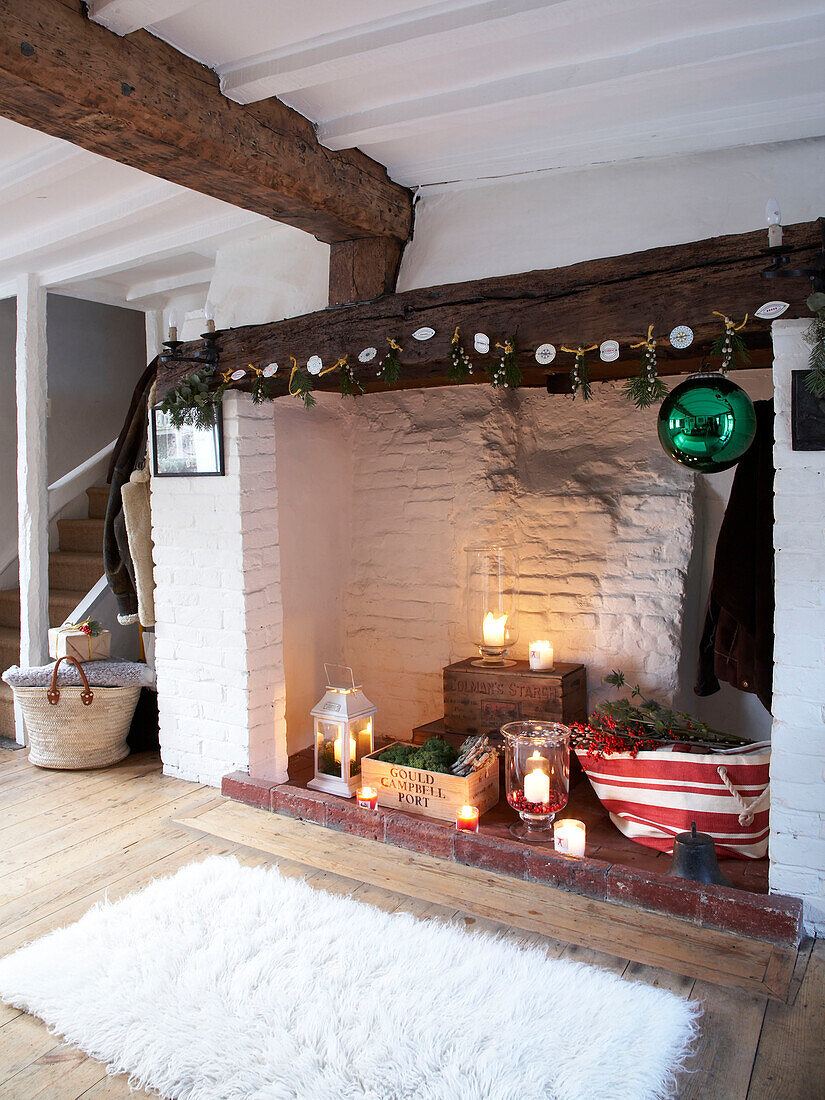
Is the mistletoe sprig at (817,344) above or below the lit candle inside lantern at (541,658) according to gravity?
above

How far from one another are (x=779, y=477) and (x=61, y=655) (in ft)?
10.5

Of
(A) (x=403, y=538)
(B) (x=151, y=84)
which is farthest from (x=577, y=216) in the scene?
(A) (x=403, y=538)

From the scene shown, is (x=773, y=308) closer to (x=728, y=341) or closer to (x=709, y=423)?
(x=728, y=341)

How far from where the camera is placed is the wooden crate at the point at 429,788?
3.16 meters

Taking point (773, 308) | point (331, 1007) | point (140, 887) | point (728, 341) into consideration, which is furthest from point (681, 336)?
point (140, 887)

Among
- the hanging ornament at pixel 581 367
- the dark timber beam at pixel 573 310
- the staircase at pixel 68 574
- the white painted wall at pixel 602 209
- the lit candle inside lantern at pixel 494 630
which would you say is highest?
the white painted wall at pixel 602 209

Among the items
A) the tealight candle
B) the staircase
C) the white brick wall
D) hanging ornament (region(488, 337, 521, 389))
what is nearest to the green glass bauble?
hanging ornament (region(488, 337, 521, 389))

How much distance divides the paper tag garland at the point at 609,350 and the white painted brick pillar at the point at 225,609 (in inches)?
61.4

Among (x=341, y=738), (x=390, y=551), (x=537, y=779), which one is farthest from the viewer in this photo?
(x=390, y=551)

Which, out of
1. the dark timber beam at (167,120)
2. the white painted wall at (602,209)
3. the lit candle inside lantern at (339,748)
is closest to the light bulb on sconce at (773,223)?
the white painted wall at (602,209)

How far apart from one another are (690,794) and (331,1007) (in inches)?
56.9

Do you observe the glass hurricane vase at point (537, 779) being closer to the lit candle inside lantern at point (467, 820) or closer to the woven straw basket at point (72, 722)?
the lit candle inside lantern at point (467, 820)

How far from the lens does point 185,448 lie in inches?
140

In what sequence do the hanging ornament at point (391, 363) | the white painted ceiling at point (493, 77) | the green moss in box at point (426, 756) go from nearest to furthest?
1. the white painted ceiling at point (493, 77)
2. the hanging ornament at point (391, 363)
3. the green moss in box at point (426, 756)
